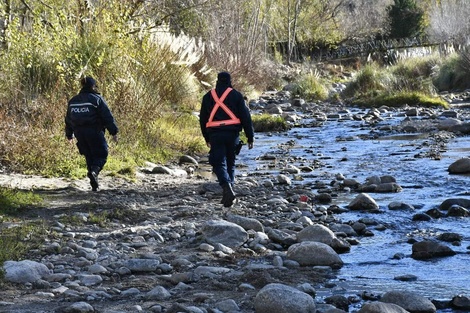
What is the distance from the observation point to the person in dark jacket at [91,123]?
Result: 10.9 meters

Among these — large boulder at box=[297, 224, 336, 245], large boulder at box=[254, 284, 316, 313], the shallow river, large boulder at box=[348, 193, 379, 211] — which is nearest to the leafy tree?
the shallow river

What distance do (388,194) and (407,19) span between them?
43.2 metres

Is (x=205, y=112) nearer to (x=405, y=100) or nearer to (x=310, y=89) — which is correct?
(x=405, y=100)

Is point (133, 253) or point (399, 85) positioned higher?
point (399, 85)

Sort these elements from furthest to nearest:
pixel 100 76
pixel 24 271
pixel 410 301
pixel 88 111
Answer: pixel 100 76, pixel 88 111, pixel 24 271, pixel 410 301

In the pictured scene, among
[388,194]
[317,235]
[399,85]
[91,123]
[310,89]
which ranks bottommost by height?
[388,194]

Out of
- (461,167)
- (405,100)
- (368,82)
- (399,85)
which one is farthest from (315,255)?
(368,82)

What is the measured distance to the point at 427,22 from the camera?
5584 centimetres

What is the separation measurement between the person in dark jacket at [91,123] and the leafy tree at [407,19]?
43.8 meters

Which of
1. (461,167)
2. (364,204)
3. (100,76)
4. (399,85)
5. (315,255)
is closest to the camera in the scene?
(315,255)

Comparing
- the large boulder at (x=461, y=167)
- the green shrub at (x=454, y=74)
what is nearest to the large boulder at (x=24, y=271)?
the large boulder at (x=461, y=167)

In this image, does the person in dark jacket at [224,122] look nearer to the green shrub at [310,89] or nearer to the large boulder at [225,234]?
the large boulder at [225,234]

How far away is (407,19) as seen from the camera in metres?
53.0

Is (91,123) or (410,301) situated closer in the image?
(410,301)
